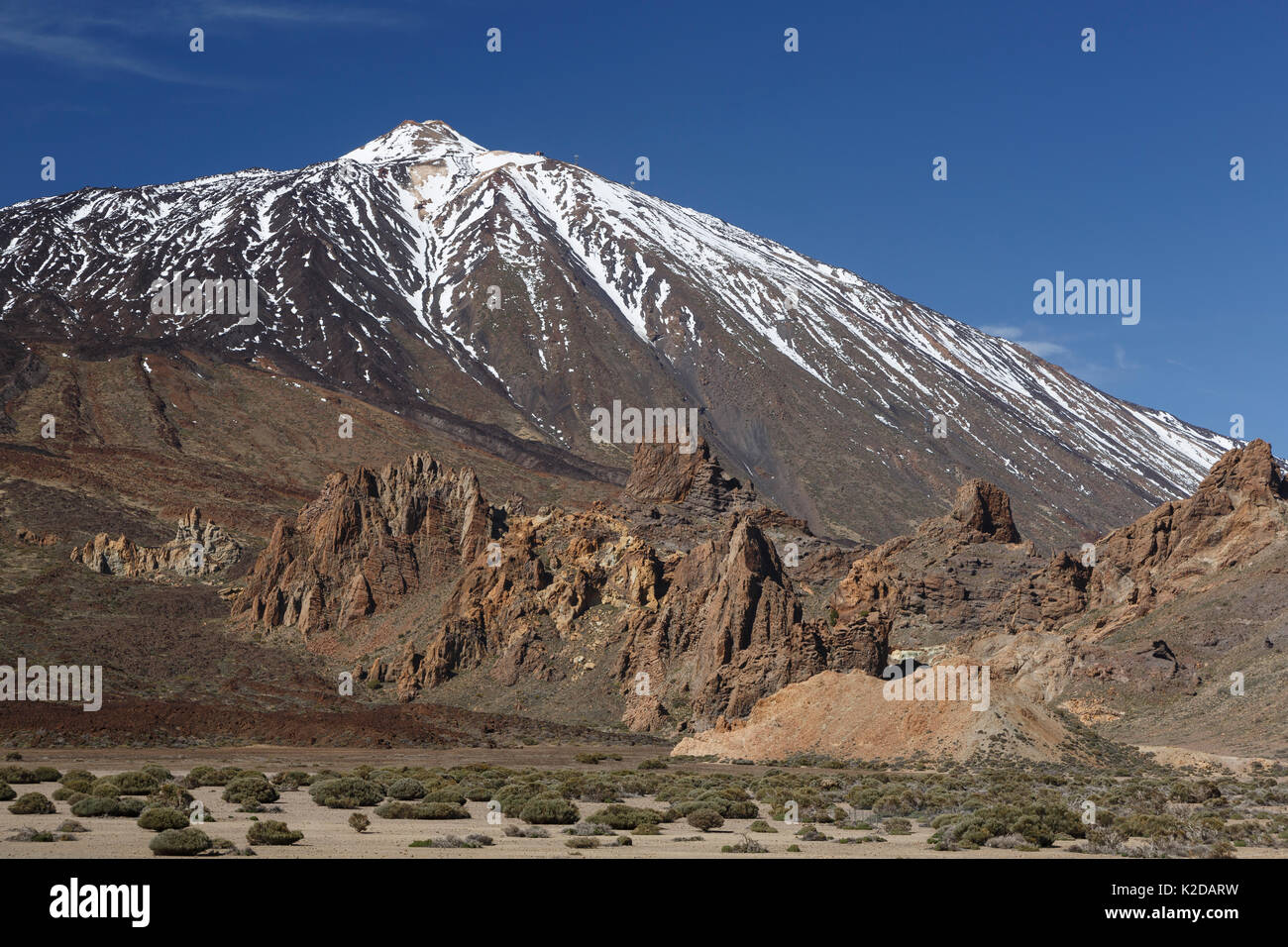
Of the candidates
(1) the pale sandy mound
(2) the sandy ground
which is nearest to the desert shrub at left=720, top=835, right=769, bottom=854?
(2) the sandy ground

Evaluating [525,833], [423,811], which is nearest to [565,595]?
[423,811]

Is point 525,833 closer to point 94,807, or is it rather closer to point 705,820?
point 705,820

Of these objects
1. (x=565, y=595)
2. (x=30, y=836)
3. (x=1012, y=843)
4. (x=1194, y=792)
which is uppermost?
(x=565, y=595)

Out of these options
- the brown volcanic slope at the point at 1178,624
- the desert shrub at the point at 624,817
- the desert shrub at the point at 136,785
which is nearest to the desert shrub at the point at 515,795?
the desert shrub at the point at 624,817

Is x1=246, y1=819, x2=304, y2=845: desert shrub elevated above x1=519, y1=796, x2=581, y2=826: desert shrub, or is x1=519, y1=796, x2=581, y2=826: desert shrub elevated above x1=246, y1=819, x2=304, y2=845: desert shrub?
x1=246, y1=819, x2=304, y2=845: desert shrub

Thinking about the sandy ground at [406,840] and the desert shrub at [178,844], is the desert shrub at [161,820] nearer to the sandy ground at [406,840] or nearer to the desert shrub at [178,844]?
the sandy ground at [406,840]

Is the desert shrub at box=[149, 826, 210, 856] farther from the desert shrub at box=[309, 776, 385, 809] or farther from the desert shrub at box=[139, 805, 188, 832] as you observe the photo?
the desert shrub at box=[309, 776, 385, 809]

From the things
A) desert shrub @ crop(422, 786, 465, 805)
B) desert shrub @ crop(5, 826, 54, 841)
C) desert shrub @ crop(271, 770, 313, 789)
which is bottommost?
desert shrub @ crop(271, 770, 313, 789)
